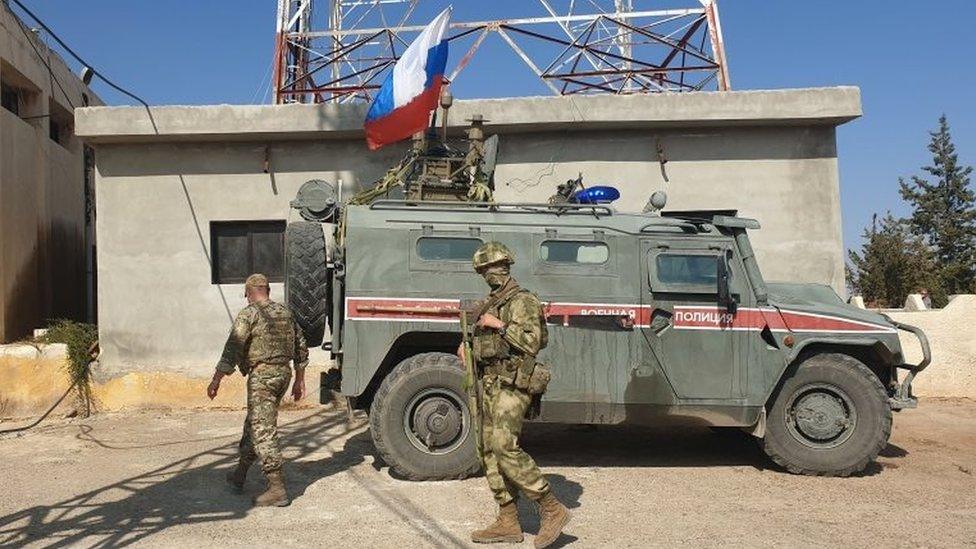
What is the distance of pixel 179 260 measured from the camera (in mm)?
9250

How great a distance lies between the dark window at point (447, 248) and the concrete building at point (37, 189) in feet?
22.3

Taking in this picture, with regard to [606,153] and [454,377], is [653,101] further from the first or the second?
[454,377]

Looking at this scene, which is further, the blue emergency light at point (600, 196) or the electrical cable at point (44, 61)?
the electrical cable at point (44, 61)

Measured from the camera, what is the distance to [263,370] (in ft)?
17.5

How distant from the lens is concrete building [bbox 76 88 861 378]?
355 inches

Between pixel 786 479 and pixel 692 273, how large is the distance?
70.2 inches

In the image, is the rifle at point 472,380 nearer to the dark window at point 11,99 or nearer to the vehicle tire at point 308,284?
the vehicle tire at point 308,284

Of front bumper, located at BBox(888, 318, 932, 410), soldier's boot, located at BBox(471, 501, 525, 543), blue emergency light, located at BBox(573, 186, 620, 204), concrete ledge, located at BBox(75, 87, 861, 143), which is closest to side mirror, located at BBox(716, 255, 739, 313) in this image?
blue emergency light, located at BBox(573, 186, 620, 204)

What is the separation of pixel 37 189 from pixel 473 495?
954 cm

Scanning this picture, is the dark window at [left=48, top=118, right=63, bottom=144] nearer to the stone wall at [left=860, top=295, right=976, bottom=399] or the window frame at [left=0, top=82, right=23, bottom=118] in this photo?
the window frame at [left=0, top=82, right=23, bottom=118]

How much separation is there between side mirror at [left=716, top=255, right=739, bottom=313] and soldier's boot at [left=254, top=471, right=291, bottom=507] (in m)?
3.57

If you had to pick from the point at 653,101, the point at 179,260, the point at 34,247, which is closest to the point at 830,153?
the point at 653,101

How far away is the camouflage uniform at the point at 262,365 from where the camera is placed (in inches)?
206

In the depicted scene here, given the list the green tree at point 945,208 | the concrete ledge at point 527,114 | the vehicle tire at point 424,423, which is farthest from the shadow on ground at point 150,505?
the green tree at point 945,208
